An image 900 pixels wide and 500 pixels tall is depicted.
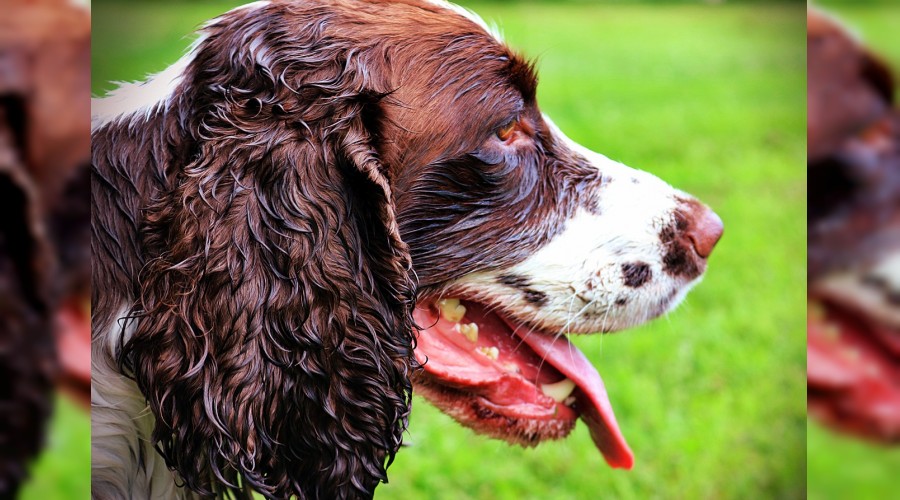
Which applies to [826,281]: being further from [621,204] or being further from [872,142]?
[621,204]

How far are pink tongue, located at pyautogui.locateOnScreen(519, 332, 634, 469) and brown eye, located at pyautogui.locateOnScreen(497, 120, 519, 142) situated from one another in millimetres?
560

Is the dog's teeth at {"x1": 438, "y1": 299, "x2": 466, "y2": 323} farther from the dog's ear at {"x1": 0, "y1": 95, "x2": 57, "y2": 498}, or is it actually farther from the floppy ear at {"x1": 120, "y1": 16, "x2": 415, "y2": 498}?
the dog's ear at {"x1": 0, "y1": 95, "x2": 57, "y2": 498}

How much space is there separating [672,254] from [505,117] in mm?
617

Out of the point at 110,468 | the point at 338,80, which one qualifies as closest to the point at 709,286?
the point at 338,80

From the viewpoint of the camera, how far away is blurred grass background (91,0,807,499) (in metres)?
2.87

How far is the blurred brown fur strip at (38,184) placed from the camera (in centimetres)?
256

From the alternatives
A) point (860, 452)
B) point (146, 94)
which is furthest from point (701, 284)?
point (146, 94)

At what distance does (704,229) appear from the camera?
8.57 feet

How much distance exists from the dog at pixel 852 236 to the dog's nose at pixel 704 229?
0.42 meters

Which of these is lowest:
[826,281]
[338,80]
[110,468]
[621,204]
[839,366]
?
[110,468]

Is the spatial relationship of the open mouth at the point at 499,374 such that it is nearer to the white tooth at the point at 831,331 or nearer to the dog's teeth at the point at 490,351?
the dog's teeth at the point at 490,351

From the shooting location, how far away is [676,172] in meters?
2.91

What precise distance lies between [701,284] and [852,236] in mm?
473

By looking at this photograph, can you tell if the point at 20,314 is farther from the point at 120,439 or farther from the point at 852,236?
the point at 852,236
